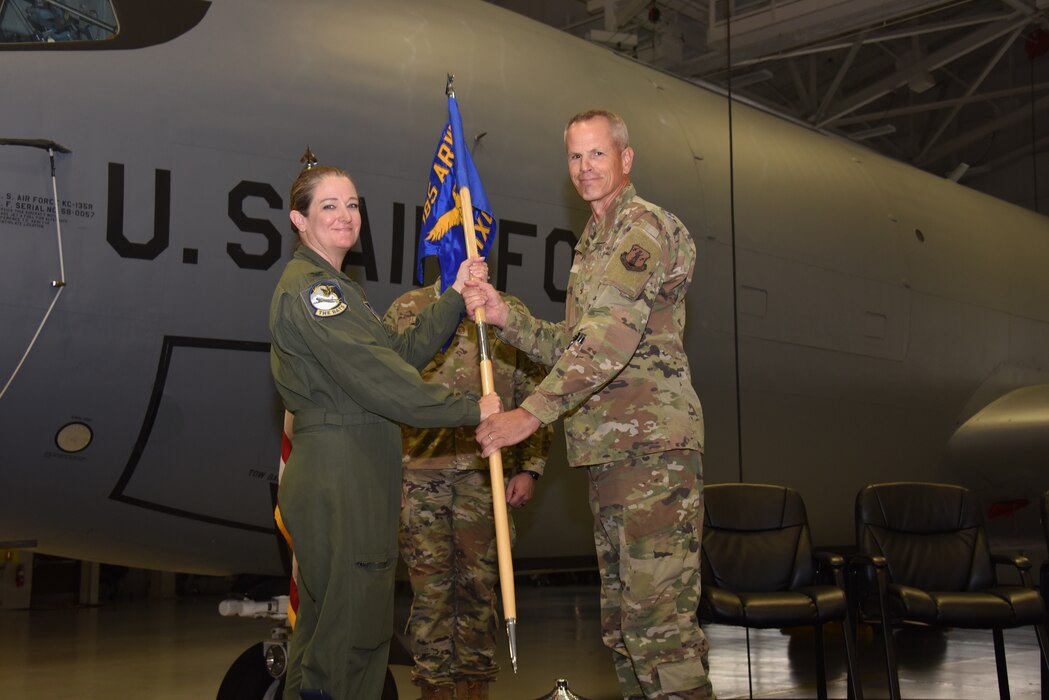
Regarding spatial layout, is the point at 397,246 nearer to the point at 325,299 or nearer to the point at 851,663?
the point at 325,299

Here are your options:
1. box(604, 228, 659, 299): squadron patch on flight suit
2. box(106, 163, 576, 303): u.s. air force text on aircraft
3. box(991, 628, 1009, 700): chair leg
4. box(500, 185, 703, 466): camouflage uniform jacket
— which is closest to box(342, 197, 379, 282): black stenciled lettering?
box(106, 163, 576, 303): u.s. air force text on aircraft

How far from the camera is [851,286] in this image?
6.52 m

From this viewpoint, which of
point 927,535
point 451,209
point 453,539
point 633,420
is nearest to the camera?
point 633,420

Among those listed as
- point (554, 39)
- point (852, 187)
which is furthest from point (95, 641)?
point (852, 187)

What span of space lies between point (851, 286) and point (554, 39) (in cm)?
244

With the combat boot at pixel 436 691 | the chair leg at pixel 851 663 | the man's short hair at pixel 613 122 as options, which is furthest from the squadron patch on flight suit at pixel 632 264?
the chair leg at pixel 851 663

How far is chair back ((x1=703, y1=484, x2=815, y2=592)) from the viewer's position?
435 cm

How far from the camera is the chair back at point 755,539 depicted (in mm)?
4352

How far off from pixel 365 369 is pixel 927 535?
3.27 meters

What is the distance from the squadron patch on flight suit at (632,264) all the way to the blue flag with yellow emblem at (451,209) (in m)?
0.65

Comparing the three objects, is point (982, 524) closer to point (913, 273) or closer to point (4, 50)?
point (913, 273)

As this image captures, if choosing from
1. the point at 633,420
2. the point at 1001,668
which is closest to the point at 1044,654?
the point at 1001,668

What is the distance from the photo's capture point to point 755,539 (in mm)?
4473

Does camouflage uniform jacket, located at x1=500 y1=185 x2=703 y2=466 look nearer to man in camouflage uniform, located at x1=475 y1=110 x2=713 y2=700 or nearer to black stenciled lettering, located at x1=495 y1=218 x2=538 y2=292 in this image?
man in camouflage uniform, located at x1=475 y1=110 x2=713 y2=700
